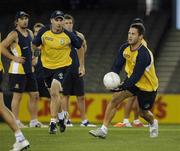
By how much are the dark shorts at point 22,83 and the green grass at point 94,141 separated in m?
1.45

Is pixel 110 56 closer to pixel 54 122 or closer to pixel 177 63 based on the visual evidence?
pixel 177 63

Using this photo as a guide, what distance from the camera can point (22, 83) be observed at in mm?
17562

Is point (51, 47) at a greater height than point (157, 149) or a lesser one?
greater

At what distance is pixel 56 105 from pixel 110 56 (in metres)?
15.6

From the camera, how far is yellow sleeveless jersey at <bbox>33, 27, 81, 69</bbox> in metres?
15.5

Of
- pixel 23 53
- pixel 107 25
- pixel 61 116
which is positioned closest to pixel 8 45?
pixel 23 53

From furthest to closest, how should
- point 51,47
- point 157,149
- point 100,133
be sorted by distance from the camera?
point 51,47 → point 100,133 → point 157,149

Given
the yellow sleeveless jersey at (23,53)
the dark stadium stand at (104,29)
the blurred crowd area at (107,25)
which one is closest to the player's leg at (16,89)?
the yellow sleeveless jersey at (23,53)

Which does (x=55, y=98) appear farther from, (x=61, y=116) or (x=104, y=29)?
(x=104, y=29)

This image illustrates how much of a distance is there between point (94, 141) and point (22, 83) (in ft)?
13.2

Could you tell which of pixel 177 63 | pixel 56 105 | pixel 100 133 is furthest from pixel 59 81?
pixel 177 63

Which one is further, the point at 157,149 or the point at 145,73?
the point at 145,73

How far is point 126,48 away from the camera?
14.5m

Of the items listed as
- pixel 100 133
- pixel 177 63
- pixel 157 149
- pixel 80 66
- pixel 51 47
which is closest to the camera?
pixel 157 149
